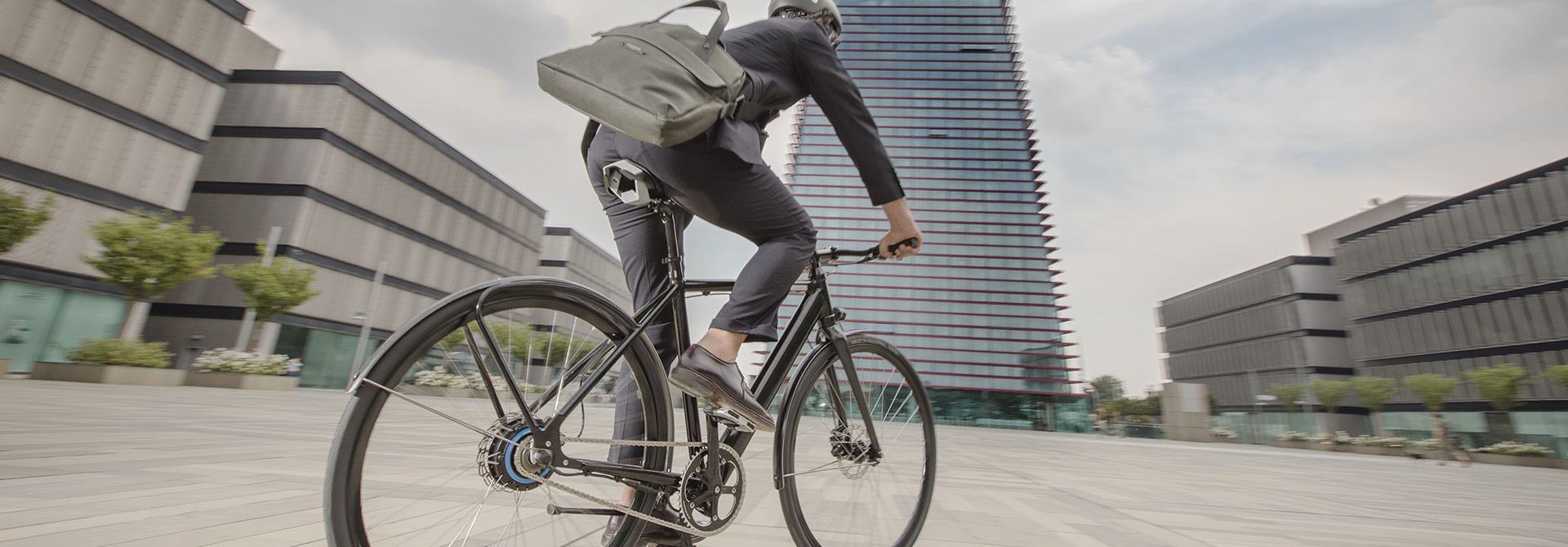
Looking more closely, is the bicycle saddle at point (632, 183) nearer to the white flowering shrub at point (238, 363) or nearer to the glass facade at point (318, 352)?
the white flowering shrub at point (238, 363)

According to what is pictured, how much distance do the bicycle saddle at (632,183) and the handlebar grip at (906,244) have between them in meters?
0.75

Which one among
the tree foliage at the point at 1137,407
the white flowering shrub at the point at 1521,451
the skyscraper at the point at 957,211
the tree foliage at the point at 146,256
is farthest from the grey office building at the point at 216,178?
the tree foliage at the point at 1137,407

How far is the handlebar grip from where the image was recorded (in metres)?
1.86

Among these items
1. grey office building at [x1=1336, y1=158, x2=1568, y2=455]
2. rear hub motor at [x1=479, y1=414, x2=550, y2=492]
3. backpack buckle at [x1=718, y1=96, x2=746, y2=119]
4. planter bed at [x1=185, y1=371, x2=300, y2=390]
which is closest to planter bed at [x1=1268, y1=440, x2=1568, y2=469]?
grey office building at [x1=1336, y1=158, x2=1568, y2=455]

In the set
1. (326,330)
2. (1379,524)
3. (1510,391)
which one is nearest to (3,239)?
(326,330)

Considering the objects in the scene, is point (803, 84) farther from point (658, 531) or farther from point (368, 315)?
point (368, 315)

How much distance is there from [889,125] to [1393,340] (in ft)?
170

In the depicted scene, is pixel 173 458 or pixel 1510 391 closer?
pixel 173 458

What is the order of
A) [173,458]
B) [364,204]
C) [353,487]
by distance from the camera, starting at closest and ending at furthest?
[353,487], [173,458], [364,204]

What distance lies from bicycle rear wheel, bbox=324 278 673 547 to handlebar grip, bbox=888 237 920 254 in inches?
32.2

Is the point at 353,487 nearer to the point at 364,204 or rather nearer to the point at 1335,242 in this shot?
the point at 364,204

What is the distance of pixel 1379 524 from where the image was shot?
3.66 meters

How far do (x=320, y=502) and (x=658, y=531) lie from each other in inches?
74.3

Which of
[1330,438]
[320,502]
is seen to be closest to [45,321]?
[320,502]
